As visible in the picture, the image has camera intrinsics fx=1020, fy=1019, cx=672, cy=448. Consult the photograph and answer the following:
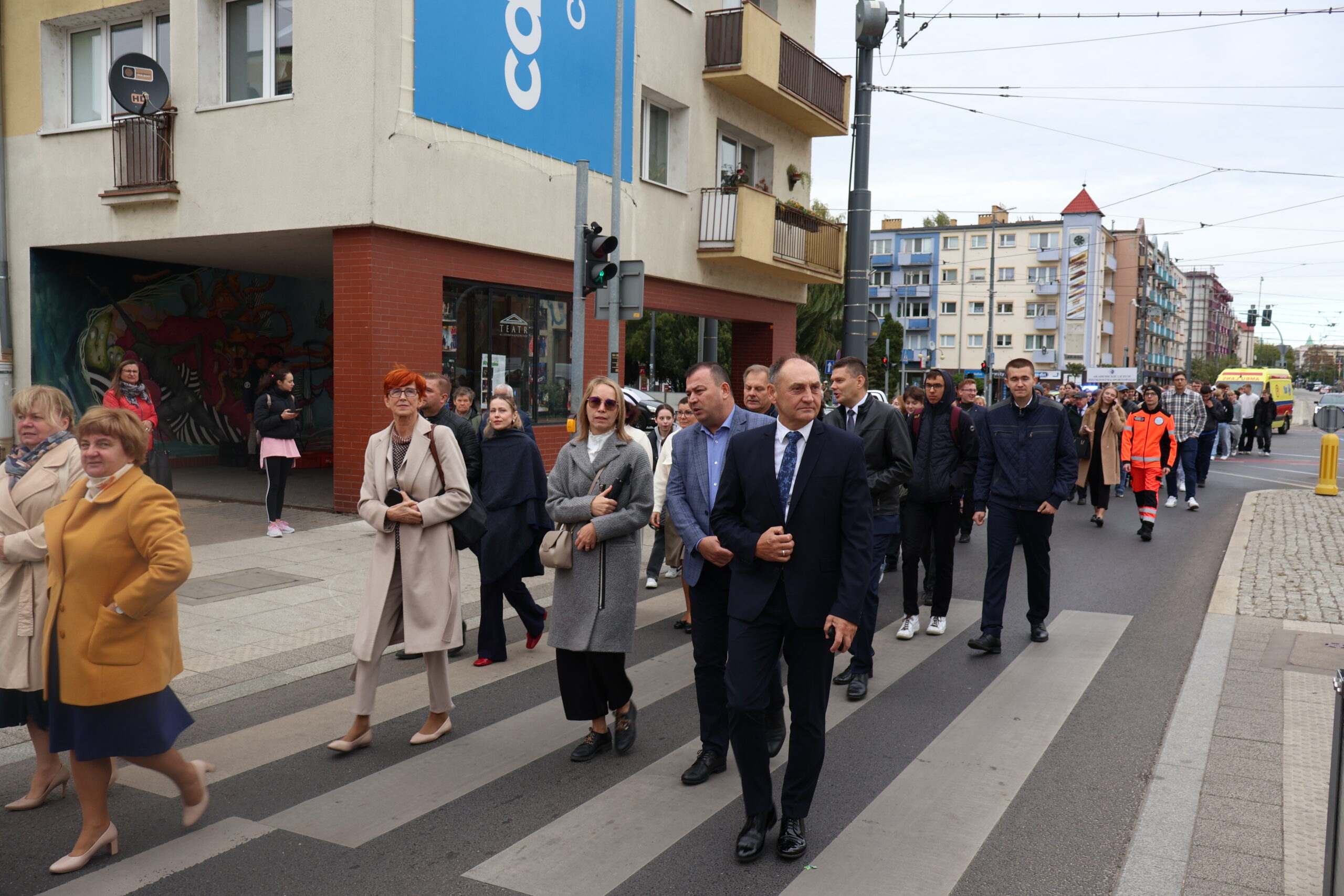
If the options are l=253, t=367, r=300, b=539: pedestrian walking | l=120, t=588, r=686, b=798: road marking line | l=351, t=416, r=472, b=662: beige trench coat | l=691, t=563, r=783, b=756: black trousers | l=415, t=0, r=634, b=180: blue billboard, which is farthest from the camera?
l=415, t=0, r=634, b=180: blue billboard

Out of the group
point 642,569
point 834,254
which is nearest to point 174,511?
point 642,569

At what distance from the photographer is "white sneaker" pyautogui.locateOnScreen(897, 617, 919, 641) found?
24.1 feet

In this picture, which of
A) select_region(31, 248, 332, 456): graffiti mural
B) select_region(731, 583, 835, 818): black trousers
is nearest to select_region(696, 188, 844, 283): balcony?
select_region(31, 248, 332, 456): graffiti mural

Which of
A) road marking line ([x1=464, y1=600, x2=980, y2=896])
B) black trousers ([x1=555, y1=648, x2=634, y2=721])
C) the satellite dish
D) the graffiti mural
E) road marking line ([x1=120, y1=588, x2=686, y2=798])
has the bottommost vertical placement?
road marking line ([x1=120, y1=588, x2=686, y2=798])

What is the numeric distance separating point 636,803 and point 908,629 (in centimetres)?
356

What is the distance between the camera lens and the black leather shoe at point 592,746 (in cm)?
491

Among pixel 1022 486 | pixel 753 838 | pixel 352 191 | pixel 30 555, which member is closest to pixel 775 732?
pixel 753 838

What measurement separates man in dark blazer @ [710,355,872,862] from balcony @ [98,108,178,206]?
12093mm

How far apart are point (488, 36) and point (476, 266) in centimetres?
303

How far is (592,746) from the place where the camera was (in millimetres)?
4957

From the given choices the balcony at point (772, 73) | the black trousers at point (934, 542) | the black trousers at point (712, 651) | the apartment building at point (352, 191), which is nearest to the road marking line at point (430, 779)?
the black trousers at point (712, 651)

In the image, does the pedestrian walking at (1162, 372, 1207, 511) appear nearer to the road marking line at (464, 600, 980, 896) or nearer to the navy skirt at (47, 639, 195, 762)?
the road marking line at (464, 600, 980, 896)

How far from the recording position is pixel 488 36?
13609mm

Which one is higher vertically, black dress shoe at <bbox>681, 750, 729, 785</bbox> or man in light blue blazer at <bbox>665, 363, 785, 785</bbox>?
man in light blue blazer at <bbox>665, 363, 785, 785</bbox>
